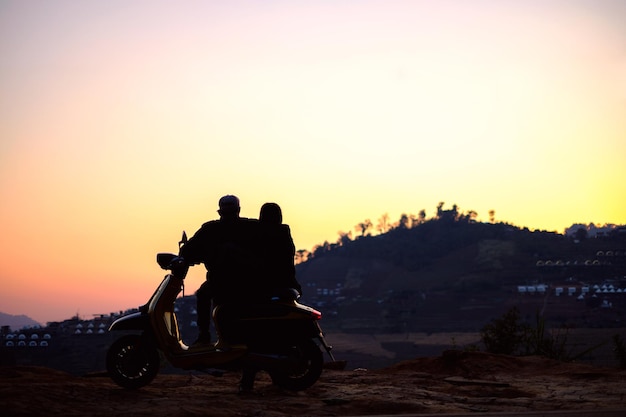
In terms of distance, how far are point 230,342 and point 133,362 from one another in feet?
3.79

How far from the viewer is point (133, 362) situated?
895cm

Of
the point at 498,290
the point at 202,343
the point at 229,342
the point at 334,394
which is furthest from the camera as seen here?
the point at 498,290

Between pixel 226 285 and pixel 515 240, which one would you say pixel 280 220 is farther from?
pixel 515 240

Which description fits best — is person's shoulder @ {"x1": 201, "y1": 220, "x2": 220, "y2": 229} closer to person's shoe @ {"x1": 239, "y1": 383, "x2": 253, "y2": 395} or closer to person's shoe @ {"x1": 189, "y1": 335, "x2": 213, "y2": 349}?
person's shoe @ {"x1": 189, "y1": 335, "x2": 213, "y2": 349}

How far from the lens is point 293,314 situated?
8.74m

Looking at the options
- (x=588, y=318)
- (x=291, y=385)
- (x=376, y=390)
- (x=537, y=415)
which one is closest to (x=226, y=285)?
(x=291, y=385)

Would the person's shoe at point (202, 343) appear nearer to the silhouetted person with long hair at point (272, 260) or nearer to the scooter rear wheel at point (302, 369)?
the silhouetted person with long hair at point (272, 260)

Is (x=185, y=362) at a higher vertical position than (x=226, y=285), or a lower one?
lower

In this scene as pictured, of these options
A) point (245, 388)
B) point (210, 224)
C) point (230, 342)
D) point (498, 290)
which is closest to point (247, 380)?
point (245, 388)

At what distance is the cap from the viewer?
8.87m

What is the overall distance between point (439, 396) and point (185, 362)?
2843 millimetres

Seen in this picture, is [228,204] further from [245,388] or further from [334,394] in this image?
[334,394]

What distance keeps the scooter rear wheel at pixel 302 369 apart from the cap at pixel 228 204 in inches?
66.0

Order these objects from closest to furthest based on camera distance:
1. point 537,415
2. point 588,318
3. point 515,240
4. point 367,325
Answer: point 537,415 < point 588,318 < point 367,325 < point 515,240
